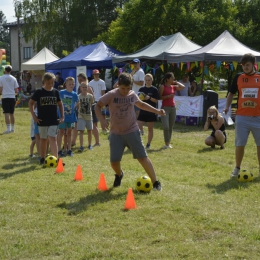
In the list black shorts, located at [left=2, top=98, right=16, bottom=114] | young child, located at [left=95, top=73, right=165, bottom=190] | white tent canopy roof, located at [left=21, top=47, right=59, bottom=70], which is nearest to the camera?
young child, located at [left=95, top=73, right=165, bottom=190]

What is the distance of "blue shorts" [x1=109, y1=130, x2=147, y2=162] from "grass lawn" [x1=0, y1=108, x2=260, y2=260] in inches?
21.5

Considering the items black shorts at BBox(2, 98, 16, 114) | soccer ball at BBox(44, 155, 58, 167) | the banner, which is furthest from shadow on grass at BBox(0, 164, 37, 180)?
the banner

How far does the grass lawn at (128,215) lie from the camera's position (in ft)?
15.2

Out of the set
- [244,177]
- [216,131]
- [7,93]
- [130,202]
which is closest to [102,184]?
[130,202]

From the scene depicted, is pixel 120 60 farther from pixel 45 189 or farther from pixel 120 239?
pixel 120 239

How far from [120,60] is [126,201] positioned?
1476 cm

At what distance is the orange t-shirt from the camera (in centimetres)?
769

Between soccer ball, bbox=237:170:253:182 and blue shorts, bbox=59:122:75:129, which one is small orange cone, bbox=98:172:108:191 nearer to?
soccer ball, bbox=237:170:253:182

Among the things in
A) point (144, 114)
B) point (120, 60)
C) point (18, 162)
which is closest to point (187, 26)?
point (120, 60)

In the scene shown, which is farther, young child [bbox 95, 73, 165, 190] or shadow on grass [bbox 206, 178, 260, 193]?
shadow on grass [bbox 206, 178, 260, 193]

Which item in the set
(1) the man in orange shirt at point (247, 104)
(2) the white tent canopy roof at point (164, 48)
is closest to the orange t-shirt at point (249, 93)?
(1) the man in orange shirt at point (247, 104)

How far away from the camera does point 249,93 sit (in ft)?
25.3

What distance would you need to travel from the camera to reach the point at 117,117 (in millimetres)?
6773

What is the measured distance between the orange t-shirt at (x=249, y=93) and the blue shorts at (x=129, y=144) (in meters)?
2.01
